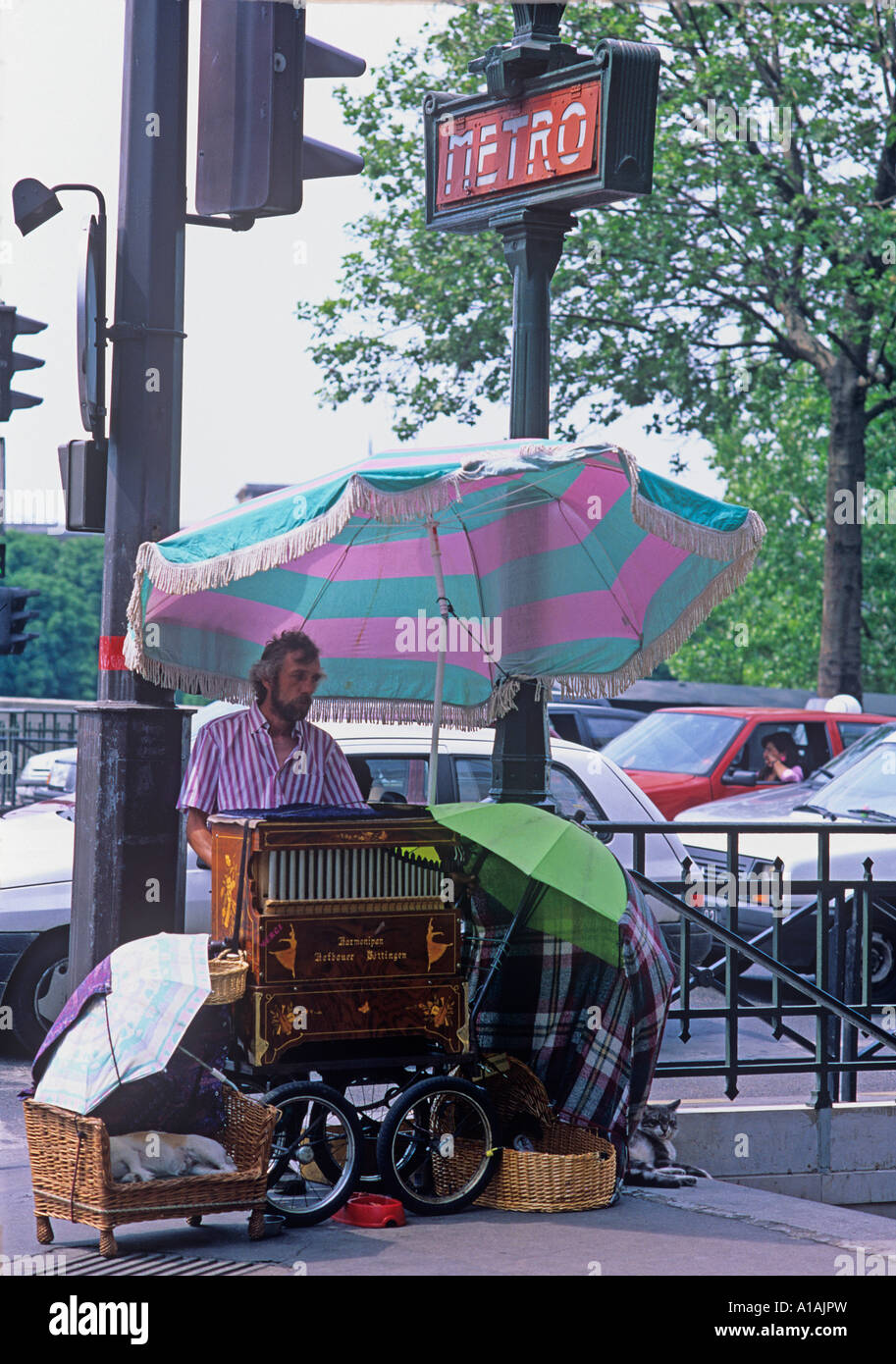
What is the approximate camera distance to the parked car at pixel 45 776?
62.6 ft

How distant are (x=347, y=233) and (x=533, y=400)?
20203mm

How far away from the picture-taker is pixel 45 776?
2419 centimetres

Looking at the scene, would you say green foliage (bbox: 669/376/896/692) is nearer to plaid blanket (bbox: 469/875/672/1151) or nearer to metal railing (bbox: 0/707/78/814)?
metal railing (bbox: 0/707/78/814)

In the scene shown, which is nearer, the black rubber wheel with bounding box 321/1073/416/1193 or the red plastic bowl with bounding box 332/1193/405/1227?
the red plastic bowl with bounding box 332/1193/405/1227

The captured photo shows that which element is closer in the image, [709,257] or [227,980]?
[227,980]

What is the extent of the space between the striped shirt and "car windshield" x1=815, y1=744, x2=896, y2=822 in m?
6.25

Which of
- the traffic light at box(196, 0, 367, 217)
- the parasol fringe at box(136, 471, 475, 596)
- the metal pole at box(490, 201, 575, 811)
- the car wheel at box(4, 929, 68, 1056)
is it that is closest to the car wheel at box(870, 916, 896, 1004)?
the metal pole at box(490, 201, 575, 811)

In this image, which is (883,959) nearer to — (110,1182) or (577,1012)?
(577,1012)

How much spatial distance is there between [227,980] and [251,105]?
2.79 metres

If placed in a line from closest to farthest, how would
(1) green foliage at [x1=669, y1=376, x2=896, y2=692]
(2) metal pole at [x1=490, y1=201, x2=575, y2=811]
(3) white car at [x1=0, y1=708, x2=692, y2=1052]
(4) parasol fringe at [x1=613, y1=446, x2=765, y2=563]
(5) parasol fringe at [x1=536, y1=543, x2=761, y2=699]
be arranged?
1. (4) parasol fringe at [x1=613, y1=446, x2=765, y2=563]
2. (2) metal pole at [x1=490, y1=201, x2=575, y2=811]
3. (5) parasol fringe at [x1=536, y1=543, x2=761, y2=699]
4. (3) white car at [x1=0, y1=708, x2=692, y2=1052]
5. (1) green foliage at [x1=669, y1=376, x2=896, y2=692]

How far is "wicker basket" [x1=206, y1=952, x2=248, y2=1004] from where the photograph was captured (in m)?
5.10

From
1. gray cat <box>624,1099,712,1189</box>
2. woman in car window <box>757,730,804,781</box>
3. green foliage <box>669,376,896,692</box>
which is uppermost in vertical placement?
green foliage <box>669,376,896,692</box>

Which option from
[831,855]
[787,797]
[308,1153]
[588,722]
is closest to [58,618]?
[588,722]

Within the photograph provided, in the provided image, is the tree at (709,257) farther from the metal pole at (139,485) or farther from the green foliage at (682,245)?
the metal pole at (139,485)
